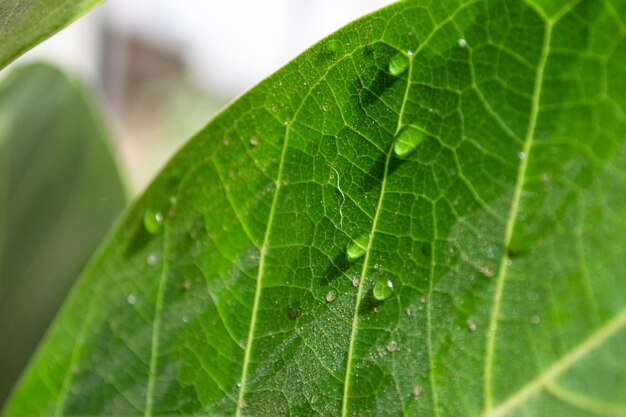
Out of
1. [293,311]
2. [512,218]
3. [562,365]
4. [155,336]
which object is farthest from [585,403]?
[155,336]

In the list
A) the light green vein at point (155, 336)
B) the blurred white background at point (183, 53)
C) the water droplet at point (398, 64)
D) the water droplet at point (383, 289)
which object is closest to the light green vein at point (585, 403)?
the water droplet at point (383, 289)

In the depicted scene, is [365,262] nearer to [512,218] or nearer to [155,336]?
[512,218]

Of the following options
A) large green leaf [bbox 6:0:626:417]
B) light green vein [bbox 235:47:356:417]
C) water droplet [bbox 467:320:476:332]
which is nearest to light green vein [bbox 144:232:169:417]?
large green leaf [bbox 6:0:626:417]

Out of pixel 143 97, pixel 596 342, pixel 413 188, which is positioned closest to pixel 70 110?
pixel 413 188

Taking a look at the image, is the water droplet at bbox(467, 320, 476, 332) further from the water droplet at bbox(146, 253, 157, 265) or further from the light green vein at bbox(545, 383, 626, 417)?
the water droplet at bbox(146, 253, 157, 265)

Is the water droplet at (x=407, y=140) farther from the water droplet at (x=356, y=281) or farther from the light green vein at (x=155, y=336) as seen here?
the light green vein at (x=155, y=336)
